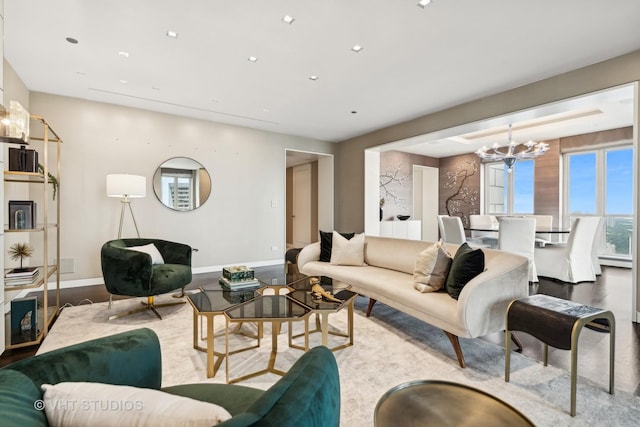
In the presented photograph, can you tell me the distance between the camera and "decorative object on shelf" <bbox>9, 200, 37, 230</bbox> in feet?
8.31

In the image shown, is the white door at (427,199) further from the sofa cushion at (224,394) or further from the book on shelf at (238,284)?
the sofa cushion at (224,394)

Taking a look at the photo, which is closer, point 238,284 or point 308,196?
point 238,284

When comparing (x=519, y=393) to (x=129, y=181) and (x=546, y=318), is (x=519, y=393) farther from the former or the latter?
(x=129, y=181)

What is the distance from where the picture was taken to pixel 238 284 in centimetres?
265

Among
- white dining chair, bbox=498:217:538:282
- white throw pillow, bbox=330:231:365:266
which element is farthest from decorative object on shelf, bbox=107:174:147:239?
white dining chair, bbox=498:217:538:282

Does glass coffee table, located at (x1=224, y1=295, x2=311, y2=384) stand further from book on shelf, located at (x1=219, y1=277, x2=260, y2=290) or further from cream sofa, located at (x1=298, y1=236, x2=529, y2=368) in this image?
cream sofa, located at (x1=298, y1=236, x2=529, y2=368)

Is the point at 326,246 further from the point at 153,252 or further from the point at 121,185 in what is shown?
the point at 121,185

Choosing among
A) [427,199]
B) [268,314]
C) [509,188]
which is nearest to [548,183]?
[509,188]

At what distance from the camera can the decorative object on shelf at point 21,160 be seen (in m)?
2.48

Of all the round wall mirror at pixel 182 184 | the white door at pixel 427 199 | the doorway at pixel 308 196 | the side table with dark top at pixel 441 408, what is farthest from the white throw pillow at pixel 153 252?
the white door at pixel 427 199

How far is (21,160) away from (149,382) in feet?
8.45

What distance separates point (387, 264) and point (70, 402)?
10.4 feet

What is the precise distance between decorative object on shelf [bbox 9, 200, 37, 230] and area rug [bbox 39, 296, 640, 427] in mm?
980

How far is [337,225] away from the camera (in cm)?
717
